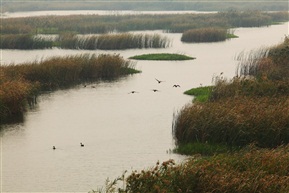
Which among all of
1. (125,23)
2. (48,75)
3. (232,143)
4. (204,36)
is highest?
(232,143)

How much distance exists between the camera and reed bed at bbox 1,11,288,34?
62719 mm

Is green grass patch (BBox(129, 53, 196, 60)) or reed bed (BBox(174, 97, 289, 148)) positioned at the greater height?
reed bed (BBox(174, 97, 289, 148))

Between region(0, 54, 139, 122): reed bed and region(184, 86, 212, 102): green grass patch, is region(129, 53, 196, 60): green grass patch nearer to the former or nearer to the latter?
region(0, 54, 139, 122): reed bed

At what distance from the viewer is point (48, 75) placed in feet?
112

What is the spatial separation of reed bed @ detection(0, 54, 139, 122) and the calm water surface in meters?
0.81

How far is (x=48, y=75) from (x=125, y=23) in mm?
34259

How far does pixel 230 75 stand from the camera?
3656 cm

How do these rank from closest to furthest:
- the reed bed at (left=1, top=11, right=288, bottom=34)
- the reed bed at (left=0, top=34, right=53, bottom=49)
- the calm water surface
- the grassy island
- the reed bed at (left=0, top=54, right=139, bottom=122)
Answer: the grassy island, the calm water surface, the reed bed at (left=0, top=54, right=139, bottom=122), the reed bed at (left=0, top=34, right=53, bottom=49), the reed bed at (left=1, top=11, right=288, bottom=34)

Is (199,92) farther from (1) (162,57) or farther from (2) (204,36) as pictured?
(2) (204,36)

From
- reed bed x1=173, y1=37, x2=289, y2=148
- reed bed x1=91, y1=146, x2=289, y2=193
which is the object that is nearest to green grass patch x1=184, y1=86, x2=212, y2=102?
reed bed x1=173, y1=37, x2=289, y2=148

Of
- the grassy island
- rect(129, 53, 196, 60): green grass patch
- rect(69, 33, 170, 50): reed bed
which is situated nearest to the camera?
the grassy island

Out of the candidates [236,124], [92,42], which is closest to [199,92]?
[236,124]

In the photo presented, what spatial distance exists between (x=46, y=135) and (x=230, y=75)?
15.6 meters

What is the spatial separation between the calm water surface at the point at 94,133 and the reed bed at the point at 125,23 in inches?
919
